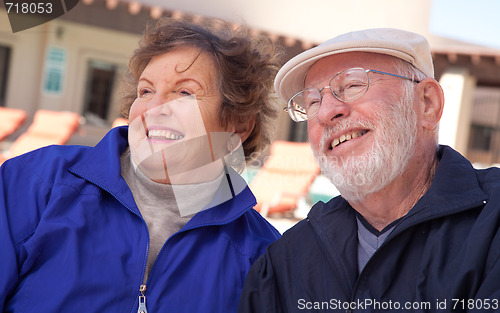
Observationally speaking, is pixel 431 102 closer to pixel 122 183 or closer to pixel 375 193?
pixel 375 193

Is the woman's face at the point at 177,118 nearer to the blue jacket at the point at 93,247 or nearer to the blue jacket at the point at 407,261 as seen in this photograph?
the blue jacket at the point at 93,247

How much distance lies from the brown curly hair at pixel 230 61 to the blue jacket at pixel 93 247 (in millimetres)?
466

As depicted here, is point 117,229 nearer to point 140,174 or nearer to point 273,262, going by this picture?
point 140,174

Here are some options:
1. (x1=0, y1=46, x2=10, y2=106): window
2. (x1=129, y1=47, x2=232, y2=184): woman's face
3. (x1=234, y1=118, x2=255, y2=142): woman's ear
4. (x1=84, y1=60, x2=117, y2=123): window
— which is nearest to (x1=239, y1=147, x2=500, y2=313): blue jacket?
(x1=129, y1=47, x2=232, y2=184): woman's face

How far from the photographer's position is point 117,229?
1819 millimetres

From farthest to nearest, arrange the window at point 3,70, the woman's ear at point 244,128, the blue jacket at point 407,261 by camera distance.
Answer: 1. the window at point 3,70
2. the woman's ear at point 244,128
3. the blue jacket at point 407,261

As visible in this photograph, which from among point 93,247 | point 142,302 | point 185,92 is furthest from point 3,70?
point 142,302

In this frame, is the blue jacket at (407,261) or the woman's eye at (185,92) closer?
the blue jacket at (407,261)

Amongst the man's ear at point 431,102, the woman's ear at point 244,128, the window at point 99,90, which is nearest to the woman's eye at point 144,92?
the woman's ear at point 244,128

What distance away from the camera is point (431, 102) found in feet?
6.27

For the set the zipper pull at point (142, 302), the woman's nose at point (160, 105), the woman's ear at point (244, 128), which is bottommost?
the zipper pull at point (142, 302)

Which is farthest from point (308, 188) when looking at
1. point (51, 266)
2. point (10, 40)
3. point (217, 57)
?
point (10, 40)

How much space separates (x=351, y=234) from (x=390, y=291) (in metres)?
0.28

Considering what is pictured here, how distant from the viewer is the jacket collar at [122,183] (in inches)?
72.7
